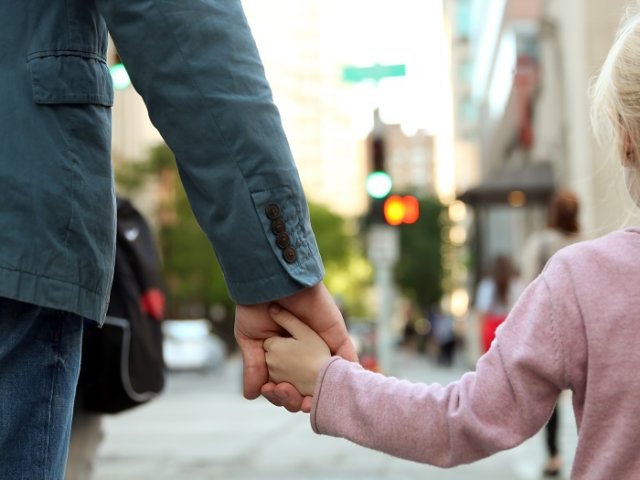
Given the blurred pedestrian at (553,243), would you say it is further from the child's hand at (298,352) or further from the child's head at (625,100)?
the child's head at (625,100)

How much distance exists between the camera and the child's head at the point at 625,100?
1.89m

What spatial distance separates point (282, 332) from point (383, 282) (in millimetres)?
14452

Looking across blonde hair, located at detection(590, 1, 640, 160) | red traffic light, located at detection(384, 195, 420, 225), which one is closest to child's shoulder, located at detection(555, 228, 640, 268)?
blonde hair, located at detection(590, 1, 640, 160)

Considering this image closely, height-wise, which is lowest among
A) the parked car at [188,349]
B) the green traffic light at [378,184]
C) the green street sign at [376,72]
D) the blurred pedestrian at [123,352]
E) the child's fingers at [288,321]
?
the parked car at [188,349]

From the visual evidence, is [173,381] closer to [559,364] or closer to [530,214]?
[530,214]

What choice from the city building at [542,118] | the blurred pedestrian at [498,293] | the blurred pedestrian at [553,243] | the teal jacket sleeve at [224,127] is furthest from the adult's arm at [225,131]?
the city building at [542,118]

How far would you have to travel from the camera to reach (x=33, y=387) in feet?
6.09

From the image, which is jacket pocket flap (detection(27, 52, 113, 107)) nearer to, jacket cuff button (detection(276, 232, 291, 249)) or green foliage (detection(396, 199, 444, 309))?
jacket cuff button (detection(276, 232, 291, 249))

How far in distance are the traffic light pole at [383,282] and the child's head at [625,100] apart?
13681 millimetres

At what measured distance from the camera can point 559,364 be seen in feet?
5.75

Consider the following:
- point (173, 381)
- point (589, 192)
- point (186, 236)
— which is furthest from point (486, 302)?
point (186, 236)

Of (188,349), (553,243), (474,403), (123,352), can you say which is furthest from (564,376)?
(188,349)

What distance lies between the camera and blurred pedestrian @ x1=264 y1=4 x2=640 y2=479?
1751 mm

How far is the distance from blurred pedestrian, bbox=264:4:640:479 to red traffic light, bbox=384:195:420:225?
1252cm
